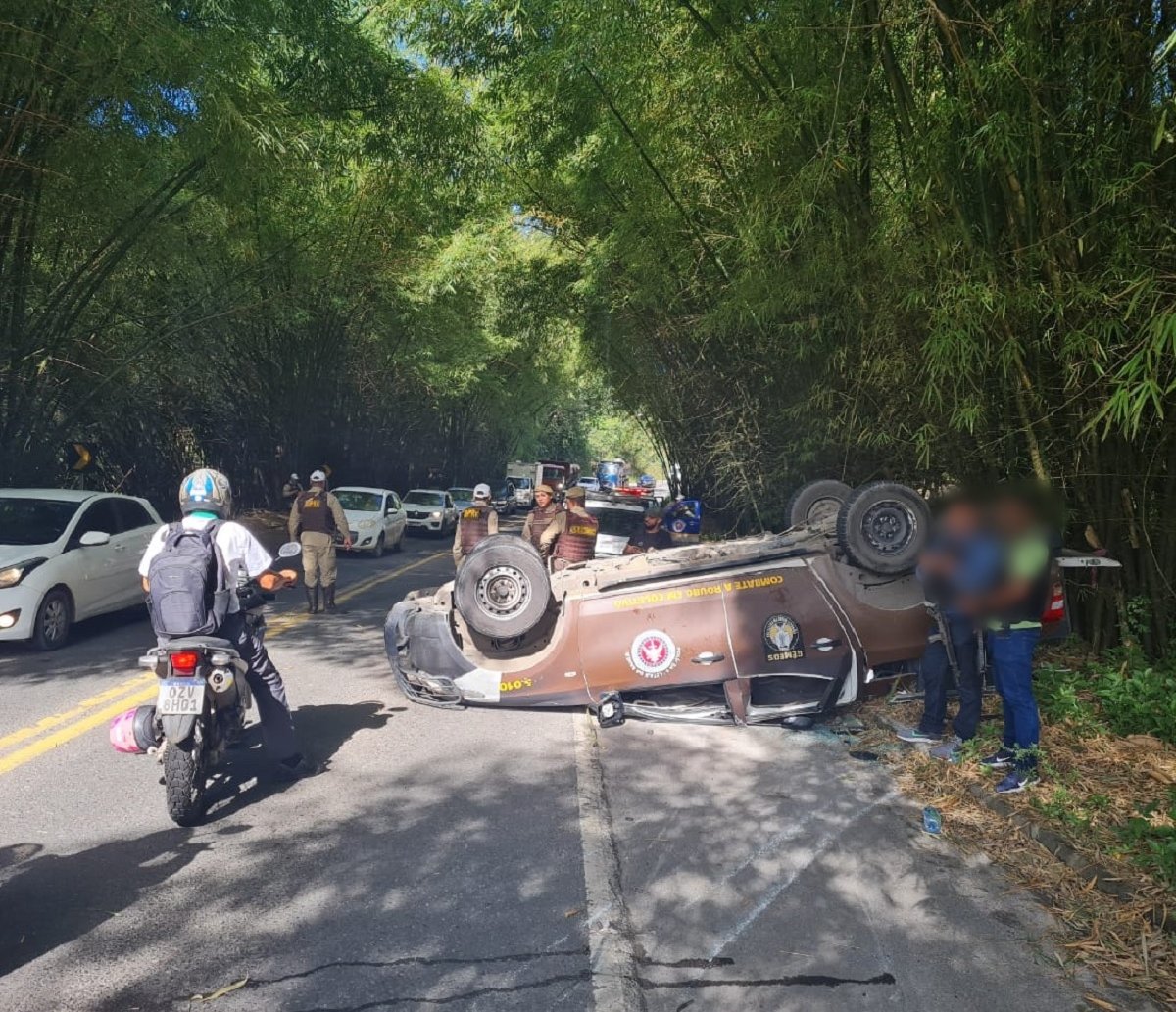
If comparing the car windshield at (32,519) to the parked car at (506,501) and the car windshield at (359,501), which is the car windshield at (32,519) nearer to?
the car windshield at (359,501)

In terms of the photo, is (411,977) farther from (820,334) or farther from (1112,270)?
(820,334)

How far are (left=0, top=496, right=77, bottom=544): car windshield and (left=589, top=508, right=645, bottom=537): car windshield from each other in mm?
6407

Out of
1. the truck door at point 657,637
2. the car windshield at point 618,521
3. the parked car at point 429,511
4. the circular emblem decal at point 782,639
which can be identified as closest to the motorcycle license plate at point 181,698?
the truck door at point 657,637

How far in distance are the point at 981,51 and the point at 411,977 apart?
17.5 feet

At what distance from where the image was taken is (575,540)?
353 inches

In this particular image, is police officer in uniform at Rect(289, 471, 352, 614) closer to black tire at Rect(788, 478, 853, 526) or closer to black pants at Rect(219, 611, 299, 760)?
black tire at Rect(788, 478, 853, 526)

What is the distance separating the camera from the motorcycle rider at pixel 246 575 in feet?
15.0

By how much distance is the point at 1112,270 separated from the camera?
181 inches

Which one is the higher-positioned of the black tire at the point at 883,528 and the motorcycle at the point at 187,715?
the black tire at the point at 883,528

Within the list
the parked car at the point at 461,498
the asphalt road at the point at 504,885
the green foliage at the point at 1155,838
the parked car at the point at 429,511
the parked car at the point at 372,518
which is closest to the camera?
the asphalt road at the point at 504,885

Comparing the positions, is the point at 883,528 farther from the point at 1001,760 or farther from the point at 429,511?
the point at 429,511

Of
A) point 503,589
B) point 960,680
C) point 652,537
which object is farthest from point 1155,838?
point 652,537

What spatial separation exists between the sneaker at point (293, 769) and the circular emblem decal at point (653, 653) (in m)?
2.08

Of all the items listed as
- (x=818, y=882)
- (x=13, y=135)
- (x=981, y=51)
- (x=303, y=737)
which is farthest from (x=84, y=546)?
(x=981, y=51)
